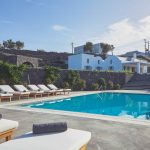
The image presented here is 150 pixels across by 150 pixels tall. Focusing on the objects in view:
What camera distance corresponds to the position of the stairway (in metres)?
31.1

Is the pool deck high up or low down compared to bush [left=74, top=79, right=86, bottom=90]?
down

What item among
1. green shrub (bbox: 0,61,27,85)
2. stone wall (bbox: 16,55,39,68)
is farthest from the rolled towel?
stone wall (bbox: 16,55,39,68)

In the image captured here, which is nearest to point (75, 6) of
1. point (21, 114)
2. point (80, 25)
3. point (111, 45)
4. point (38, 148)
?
point (80, 25)

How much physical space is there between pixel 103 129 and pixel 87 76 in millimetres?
20725

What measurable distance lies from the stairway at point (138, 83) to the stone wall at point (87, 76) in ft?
2.07

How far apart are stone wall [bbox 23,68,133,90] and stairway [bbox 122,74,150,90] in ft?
2.07

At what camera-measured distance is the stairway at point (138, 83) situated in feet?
102

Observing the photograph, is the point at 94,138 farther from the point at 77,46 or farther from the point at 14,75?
the point at 77,46

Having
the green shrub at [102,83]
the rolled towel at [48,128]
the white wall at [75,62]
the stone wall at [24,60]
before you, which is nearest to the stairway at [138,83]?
the green shrub at [102,83]

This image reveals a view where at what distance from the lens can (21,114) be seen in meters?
10.0

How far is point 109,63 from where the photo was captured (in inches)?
1885

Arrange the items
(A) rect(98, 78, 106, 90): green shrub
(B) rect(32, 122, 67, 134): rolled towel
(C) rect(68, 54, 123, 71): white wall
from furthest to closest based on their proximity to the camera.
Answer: (C) rect(68, 54, 123, 71): white wall, (A) rect(98, 78, 106, 90): green shrub, (B) rect(32, 122, 67, 134): rolled towel

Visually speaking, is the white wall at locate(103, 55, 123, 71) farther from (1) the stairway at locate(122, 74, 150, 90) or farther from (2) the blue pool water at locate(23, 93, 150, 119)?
(2) the blue pool water at locate(23, 93, 150, 119)

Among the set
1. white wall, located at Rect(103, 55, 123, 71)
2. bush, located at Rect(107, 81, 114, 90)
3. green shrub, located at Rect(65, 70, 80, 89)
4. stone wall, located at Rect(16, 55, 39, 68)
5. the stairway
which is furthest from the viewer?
white wall, located at Rect(103, 55, 123, 71)
